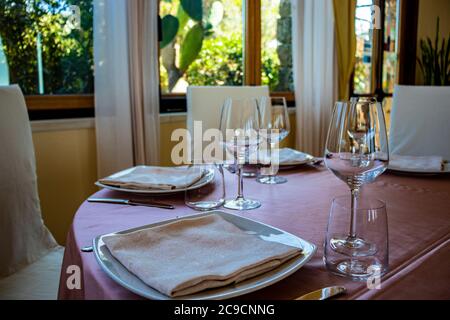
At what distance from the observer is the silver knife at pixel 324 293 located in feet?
1.66

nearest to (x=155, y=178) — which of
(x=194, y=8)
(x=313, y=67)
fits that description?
(x=194, y=8)

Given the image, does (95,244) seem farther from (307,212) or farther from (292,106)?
(292,106)

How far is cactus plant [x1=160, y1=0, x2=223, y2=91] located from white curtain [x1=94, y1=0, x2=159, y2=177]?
0.95 feet

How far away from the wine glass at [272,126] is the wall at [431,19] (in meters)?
4.06

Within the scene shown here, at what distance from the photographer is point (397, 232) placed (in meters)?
0.75

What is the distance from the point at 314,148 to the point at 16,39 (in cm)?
230

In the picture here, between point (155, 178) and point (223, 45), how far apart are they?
6.52 feet

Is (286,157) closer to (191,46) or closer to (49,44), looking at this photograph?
(49,44)

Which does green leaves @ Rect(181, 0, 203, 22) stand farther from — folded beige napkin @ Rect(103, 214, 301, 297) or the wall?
the wall

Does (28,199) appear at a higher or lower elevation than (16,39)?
lower

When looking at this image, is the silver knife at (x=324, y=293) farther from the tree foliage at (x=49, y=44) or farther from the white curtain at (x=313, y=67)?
the white curtain at (x=313, y=67)

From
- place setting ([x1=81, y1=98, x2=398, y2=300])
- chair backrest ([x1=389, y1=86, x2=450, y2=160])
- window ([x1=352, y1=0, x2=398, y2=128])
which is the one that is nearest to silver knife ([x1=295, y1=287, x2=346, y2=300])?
place setting ([x1=81, y1=98, x2=398, y2=300])

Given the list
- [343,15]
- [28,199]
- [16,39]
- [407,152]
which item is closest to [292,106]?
[343,15]

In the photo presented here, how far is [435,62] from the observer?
445 centimetres
